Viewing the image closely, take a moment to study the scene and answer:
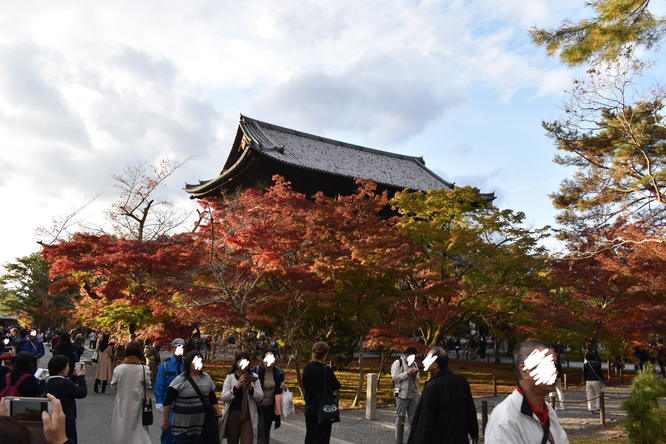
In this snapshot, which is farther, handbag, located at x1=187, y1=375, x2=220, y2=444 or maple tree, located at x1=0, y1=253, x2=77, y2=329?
maple tree, located at x1=0, y1=253, x2=77, y2=329

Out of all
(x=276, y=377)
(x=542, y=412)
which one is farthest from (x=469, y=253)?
(x=542, y=412)

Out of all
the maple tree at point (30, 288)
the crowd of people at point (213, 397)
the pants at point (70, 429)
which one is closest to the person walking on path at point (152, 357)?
the crowd of people at point (213, 397)

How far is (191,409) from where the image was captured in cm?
524

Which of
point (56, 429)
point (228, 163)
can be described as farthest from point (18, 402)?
point (228, 163)

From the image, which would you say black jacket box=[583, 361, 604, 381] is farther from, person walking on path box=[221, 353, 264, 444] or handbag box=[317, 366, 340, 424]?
person walking on path box=[221, 353, 264, 444]

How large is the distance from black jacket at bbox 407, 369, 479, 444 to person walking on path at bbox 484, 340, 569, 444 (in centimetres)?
239

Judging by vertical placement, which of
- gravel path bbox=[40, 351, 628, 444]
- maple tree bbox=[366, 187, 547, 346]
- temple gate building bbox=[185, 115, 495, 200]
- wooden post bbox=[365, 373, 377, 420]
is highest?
temple gate building bbox=[185, 115, 495, 200]

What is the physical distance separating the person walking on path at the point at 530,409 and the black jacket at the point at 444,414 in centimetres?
239

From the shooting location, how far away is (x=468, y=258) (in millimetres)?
14977

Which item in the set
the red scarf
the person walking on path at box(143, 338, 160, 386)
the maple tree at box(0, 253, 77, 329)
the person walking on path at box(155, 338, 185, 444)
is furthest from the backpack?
the maple tree at box(0, 253, 77, 329)

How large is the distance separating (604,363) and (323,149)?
2355 centimetres

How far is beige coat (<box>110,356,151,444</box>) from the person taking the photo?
18.7 ft

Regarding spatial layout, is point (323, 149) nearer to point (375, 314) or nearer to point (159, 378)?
point (375, 314)

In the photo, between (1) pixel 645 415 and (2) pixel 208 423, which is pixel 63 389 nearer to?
(2) pixel 208 423
